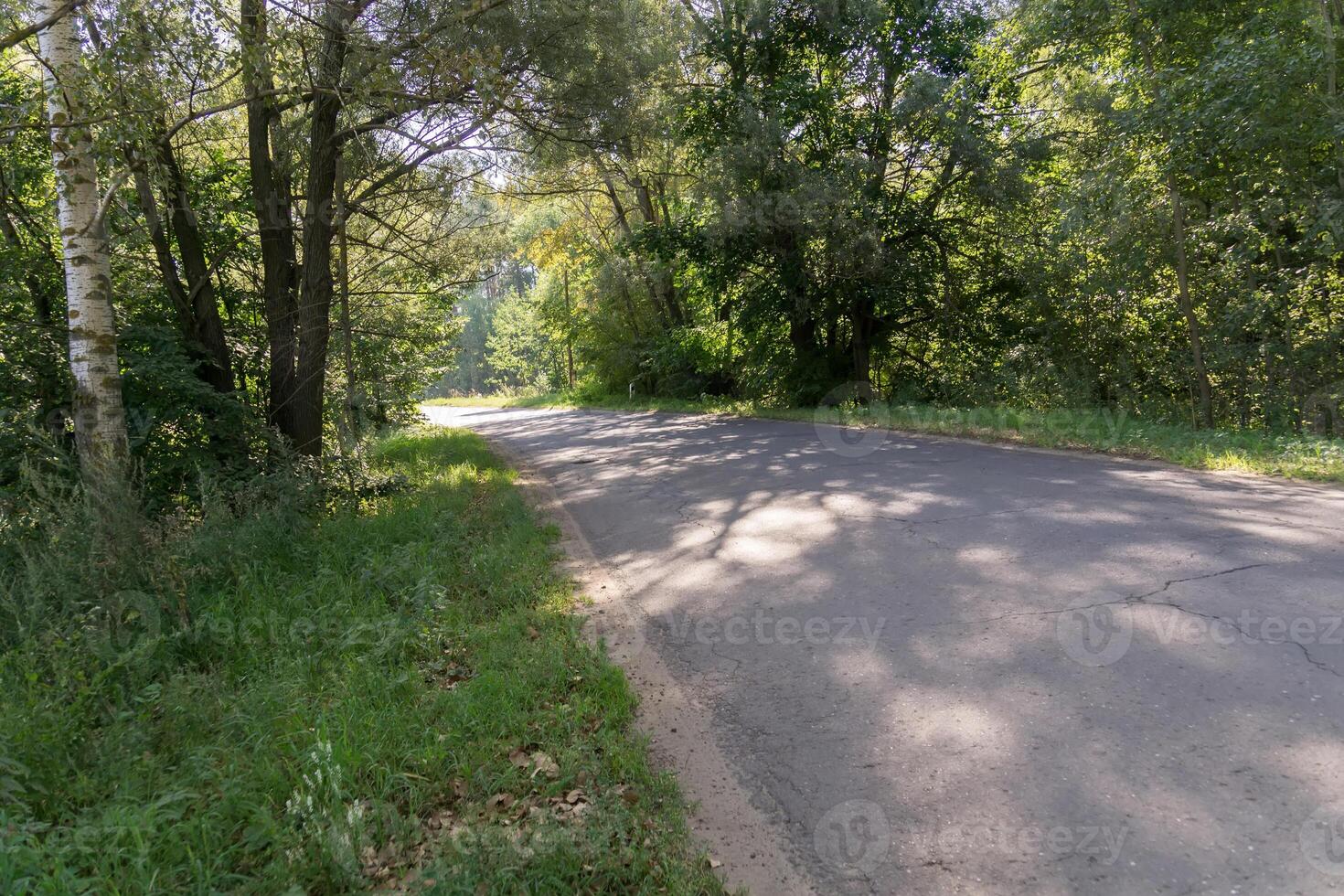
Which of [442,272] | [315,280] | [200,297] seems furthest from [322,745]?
[442,272]

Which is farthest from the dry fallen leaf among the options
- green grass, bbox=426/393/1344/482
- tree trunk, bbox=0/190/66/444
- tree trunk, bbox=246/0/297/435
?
green grass, bbox=426/393/1344/482

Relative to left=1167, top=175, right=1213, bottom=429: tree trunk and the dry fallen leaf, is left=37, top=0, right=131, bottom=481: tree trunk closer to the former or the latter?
the dry fallen leaf

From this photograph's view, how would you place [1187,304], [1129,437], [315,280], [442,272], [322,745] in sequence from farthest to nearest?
1. [1187,304]
2. [442,272]
3. [1129,437]
4. [315,280]
5. [322,745]

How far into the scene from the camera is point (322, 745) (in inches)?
118

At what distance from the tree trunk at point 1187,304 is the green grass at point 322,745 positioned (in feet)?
42.6

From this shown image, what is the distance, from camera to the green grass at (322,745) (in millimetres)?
2455

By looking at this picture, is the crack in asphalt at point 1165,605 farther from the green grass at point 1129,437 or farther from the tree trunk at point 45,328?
the tree trunk at point 45,328

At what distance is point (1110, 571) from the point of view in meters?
4.79

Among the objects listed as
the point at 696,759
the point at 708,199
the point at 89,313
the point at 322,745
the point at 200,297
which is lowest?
the point at 696,759

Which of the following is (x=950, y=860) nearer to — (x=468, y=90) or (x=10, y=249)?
(x=468, y=90)

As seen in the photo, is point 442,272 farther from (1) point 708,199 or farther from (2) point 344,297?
(1) point 708,199

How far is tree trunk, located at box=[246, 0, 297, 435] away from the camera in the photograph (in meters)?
9.33

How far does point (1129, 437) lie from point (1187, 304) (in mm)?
5593

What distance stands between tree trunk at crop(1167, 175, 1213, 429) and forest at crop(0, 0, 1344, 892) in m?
0.13
